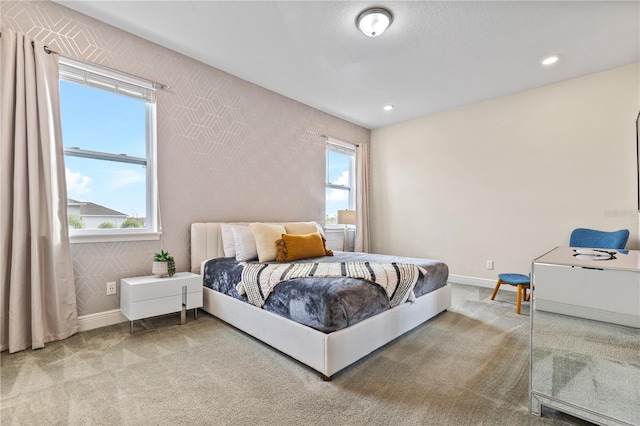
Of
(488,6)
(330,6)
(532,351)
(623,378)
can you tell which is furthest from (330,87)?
(623,378)

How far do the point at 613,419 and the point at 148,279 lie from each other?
3200 mm

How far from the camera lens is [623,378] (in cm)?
155

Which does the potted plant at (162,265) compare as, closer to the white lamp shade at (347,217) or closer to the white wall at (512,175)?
the white lamp shade at (347,217)

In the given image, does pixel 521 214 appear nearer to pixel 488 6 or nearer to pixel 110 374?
pixel 488 6

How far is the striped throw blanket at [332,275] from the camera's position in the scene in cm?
225

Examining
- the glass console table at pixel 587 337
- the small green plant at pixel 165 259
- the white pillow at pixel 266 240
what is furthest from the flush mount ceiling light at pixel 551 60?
the small green plant at pixel 165 259

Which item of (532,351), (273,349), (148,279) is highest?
(148,279)

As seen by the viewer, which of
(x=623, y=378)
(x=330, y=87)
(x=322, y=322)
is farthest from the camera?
(x=330, y=87)

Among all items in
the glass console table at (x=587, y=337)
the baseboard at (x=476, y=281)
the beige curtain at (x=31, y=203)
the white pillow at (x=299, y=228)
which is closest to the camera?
the glass console table at (x=587, y=337)

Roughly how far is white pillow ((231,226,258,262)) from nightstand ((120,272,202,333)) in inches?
18.6

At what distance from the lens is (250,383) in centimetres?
179

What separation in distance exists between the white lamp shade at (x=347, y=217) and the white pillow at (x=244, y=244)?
1908 mm

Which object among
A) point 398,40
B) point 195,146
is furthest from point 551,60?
point 195,146

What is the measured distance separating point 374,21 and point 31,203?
3.06 meters
